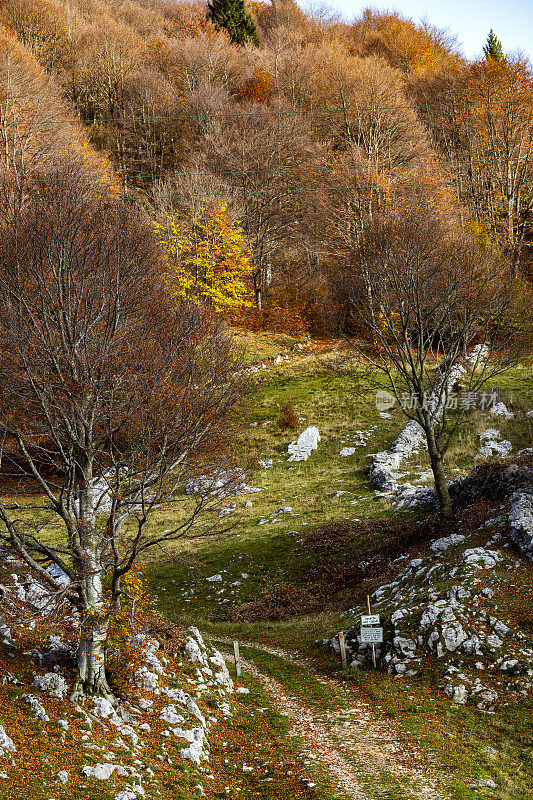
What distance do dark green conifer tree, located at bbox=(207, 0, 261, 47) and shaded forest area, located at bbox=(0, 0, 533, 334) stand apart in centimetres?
1005

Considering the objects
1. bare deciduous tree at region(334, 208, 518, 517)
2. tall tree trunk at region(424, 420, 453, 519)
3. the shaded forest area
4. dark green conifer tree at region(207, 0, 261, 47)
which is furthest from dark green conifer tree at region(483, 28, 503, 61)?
tall tree trunk at region(424, 420, 453, 519)

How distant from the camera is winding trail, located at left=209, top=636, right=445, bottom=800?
381 inches

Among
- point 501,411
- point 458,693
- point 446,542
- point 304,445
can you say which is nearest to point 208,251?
point 304,445

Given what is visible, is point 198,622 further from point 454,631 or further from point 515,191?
point 515,191

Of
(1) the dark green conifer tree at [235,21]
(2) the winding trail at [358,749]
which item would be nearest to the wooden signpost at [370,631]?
(2) the winding trail at [358,749]

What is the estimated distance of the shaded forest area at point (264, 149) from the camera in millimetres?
43875

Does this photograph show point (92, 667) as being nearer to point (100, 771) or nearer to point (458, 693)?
point (100, 771)

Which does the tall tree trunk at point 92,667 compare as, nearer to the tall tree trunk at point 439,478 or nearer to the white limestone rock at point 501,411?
the tall tree trunk at point 439,478

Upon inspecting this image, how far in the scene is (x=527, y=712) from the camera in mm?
11680

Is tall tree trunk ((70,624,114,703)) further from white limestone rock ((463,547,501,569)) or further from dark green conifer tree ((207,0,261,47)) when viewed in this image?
dark green conifer tree ((207,0,261,47))

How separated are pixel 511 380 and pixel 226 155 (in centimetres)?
3469

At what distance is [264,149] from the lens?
5466 centimetres

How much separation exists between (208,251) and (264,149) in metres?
17.1

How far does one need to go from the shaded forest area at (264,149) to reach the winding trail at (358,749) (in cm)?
2388
